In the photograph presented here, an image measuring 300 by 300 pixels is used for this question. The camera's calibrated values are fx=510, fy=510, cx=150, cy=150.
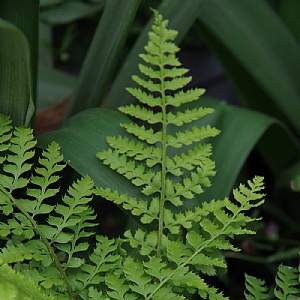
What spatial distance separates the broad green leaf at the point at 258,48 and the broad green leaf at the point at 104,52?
0.57 ft

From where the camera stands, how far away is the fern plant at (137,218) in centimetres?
40

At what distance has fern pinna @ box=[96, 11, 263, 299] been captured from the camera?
404 mm

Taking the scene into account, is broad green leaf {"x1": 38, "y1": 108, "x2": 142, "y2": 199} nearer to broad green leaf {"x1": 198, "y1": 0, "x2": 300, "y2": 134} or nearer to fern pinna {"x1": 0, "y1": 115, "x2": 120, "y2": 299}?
fern pinna {"x1": 0, "y1": 115, "x2": 120, "y2": 299}

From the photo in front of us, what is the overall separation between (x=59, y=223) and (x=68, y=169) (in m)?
0.18

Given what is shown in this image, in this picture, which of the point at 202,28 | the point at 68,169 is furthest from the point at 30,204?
the point at 202,28

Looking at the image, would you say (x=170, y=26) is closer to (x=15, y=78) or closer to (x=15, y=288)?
(x=15, y=78)

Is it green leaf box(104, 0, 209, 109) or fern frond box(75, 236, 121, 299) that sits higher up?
green leaf box(104, 0, 209, 109)

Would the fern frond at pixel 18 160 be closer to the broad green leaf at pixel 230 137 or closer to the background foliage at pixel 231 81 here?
the background foliage at pixel 231 81

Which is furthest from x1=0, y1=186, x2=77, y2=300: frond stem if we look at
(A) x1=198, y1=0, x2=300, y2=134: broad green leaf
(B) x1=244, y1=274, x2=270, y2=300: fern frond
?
(A) x1=198, y1=0, x2=300, y2=134: broad green leaf

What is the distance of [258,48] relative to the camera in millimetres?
734

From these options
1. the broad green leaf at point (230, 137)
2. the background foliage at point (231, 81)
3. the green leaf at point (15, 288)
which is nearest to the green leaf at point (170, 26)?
the background foliage at point (231, 81)

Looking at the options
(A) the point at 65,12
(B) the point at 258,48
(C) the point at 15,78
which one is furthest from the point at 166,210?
(A) the point at 65,12

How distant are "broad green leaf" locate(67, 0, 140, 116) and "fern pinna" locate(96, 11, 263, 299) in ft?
0.25

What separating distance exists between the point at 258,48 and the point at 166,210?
Result: 0.37 m
